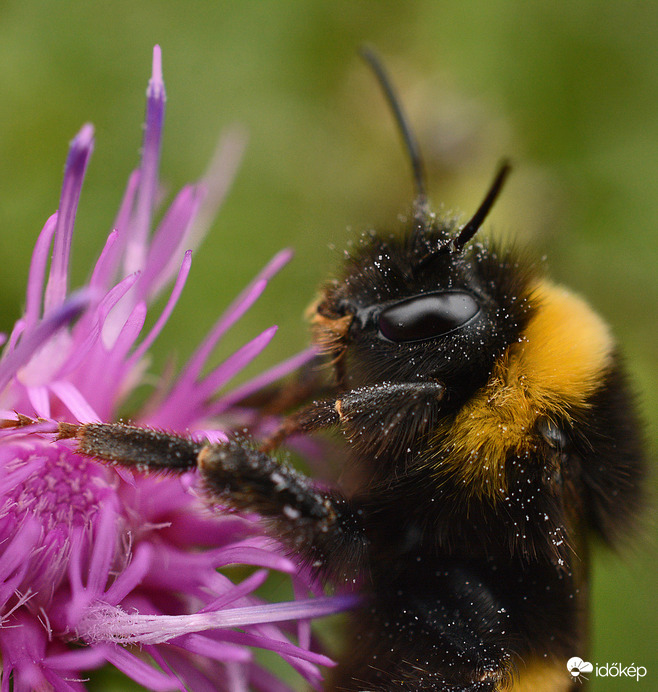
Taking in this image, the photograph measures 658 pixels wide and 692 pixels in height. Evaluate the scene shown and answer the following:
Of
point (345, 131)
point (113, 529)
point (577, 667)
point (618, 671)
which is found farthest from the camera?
point (345, 131)

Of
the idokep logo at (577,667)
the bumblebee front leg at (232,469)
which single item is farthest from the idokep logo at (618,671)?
the bumblebee front leg at (232,469)

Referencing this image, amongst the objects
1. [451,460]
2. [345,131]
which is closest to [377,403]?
[451,460]

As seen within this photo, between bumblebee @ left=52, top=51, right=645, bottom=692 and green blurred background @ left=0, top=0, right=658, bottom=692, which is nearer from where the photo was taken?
bumblebee @ left=52, top=51, right=645, bottom=692

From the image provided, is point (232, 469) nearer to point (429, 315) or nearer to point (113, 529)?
point (113, 529)

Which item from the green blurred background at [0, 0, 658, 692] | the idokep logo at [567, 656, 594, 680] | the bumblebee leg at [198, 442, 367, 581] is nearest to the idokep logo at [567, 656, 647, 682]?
the green blurred background at [0, 0, 658, 692]

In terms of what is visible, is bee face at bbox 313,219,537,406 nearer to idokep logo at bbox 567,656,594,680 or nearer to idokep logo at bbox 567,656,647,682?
idokep logo at bbox 567,656,594,680

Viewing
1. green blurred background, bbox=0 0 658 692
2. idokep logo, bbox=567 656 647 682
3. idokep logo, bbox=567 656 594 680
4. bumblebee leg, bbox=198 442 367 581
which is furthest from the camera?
green blurred background, bbox=0 0 658 692
